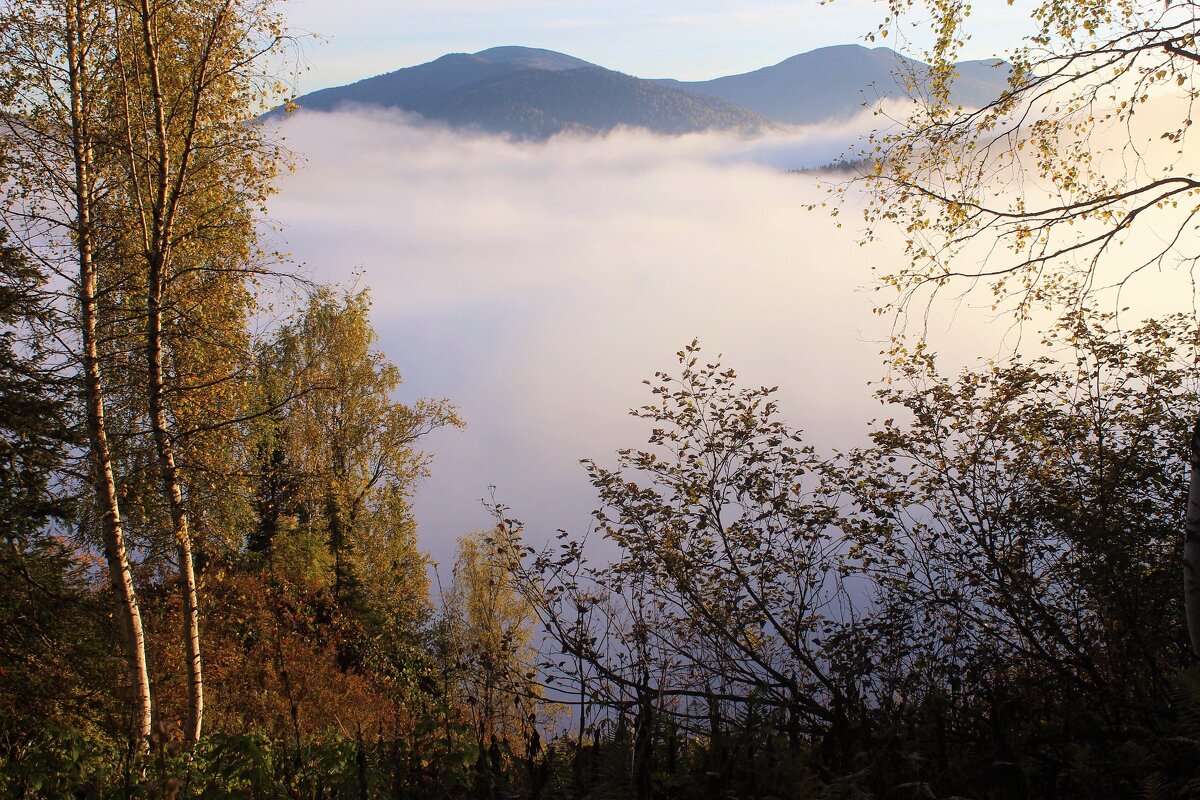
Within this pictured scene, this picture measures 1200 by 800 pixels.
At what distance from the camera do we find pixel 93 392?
905 centimetres

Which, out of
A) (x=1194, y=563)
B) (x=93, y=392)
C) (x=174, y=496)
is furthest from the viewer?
(x=174, y=496)

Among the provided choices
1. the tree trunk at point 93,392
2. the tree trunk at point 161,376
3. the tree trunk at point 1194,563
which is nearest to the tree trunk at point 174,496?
the tree trunk at point 161,376

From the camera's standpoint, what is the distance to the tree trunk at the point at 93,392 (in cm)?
902

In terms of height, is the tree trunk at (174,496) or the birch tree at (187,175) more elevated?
the birch tree at (187,175)

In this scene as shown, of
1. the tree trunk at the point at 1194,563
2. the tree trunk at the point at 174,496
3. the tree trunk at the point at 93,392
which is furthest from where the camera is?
the tree trunk at the point at 174,496

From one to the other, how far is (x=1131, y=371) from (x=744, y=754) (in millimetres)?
5860

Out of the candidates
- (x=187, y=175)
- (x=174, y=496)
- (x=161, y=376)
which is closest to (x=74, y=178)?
(x=187, y=175)

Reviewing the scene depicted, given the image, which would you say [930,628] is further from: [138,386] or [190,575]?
[138,386]

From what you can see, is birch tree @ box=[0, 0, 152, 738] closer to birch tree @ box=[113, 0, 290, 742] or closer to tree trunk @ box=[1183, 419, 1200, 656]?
birch tree @ box=[113, 0, 290, 742]

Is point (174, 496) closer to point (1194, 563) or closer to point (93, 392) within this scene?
point (93, 392)

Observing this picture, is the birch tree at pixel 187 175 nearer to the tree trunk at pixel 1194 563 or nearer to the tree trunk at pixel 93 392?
the tree trunk at pixel 93 392

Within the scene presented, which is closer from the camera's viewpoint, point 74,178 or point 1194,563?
point 1194,563

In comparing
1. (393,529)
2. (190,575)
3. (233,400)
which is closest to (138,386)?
(233,400)

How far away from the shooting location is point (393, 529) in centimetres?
2561
